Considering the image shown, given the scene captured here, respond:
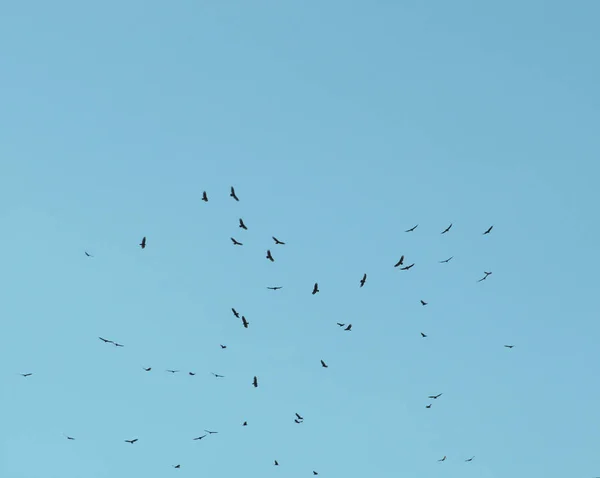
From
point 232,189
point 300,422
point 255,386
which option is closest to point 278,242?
point 232,189

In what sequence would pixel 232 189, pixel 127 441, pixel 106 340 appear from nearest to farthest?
pixel 232 189 → pixel 106 340 → pixel 127 441

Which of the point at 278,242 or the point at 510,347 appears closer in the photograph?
the point at 278,242

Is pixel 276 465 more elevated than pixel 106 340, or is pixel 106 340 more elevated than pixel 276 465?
pixel 106 340

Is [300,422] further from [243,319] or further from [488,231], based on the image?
[488,231]

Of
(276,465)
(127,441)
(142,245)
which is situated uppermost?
(142,245)

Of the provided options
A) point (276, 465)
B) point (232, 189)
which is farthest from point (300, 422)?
point (232, 189)

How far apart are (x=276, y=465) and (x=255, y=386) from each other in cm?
1209

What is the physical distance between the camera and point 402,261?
309ft

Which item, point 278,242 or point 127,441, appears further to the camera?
point 127,441

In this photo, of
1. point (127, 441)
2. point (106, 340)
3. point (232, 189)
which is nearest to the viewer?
point (232, 189)

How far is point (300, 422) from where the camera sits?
10600 cm

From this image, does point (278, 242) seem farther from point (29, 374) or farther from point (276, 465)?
point (29, 374)

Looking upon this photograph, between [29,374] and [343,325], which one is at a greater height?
[29,374]

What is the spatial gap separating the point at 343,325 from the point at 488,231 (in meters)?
16.3
